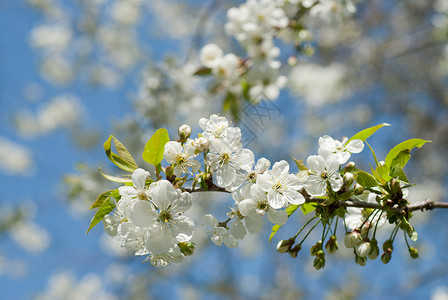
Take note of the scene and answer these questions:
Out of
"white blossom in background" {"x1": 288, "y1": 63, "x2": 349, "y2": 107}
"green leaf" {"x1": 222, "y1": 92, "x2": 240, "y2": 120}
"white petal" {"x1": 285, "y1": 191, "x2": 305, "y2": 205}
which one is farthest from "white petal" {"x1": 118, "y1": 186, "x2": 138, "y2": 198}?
"white blossom in background" {"x1": 288, "y1": 63, "x2": 349, "y2": 107}

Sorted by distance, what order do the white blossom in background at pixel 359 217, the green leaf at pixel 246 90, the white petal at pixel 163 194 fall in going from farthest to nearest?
the green leaf at pixel 246 90 < the white blossom in background at pixel 359 217 < the white petal at pixel 163 194

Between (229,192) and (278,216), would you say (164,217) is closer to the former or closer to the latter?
(229,192)

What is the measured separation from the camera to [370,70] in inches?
242

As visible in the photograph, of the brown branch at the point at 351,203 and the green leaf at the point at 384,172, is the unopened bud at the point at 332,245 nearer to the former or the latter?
the brown branch at the point at 351,203

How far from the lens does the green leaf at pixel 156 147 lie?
1.20 metres

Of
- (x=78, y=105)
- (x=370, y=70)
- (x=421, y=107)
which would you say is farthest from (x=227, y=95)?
(x=78, y=105)

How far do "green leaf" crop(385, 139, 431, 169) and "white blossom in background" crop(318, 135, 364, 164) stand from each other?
0.10 m

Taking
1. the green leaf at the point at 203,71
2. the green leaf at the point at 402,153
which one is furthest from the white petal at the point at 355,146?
the green leaf at the point at 203,71

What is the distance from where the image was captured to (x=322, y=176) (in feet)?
3.90

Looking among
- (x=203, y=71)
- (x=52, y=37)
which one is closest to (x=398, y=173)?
(x=203, y=71)

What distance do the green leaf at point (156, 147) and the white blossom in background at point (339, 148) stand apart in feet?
1.60

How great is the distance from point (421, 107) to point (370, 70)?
1.47 metres

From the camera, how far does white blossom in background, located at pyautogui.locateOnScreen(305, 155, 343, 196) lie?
1.16 m

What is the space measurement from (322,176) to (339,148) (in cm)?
16
